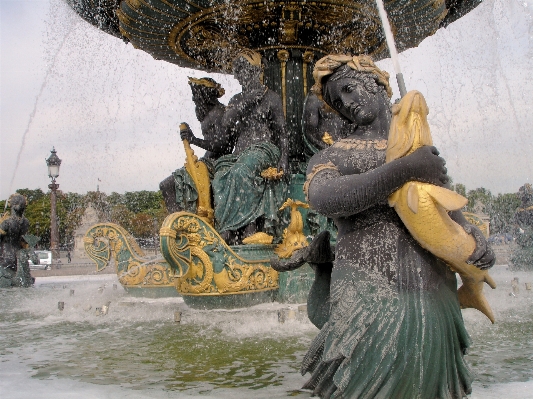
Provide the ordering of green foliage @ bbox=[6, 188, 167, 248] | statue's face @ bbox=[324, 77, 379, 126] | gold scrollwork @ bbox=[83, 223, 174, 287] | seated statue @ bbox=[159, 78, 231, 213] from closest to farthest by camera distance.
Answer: statue's face @ bbox=[324, 77, 379, 126], seated statue @ bbox=[159, 78, 231, 213], gold scrollwork @ bbox=[83, 223, 174, 287], green foliage @ bbox=[6, 188, 167, 248]

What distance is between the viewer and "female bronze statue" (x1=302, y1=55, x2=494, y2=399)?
208cm

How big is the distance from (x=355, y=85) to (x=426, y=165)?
0.56 meters

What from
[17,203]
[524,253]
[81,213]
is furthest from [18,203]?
[81,213]

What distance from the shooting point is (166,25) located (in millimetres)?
6504

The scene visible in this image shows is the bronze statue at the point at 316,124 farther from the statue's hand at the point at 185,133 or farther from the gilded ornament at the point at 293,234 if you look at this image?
the statue's hand at the point at 185,133

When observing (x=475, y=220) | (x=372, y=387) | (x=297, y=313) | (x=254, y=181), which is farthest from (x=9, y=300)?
(x=372, y=387)

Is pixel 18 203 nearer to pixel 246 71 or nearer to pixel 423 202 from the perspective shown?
pixel 246 71

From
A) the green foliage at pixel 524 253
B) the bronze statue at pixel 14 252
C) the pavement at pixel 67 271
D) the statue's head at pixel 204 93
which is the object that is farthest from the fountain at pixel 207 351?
the pavement at pixel 67 271

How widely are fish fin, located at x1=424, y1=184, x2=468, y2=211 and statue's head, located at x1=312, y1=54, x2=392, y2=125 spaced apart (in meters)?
0.51

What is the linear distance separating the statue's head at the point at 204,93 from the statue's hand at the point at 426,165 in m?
5.07

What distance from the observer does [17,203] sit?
11.7 m

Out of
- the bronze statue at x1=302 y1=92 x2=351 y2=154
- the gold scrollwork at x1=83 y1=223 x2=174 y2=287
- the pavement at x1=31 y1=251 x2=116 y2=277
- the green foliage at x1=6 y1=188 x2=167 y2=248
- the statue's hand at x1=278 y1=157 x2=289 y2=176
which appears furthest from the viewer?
the green foliage at x1=6 y1=188 x2=167 y2=248

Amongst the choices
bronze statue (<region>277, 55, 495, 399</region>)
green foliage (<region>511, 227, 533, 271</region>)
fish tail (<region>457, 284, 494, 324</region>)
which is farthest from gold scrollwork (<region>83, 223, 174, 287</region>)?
green foliage (<region>511, 227, 533, 271</region>)

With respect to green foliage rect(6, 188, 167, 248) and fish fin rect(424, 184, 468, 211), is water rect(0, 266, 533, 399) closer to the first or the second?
fish fin rect(424, 184, 468, 211)
